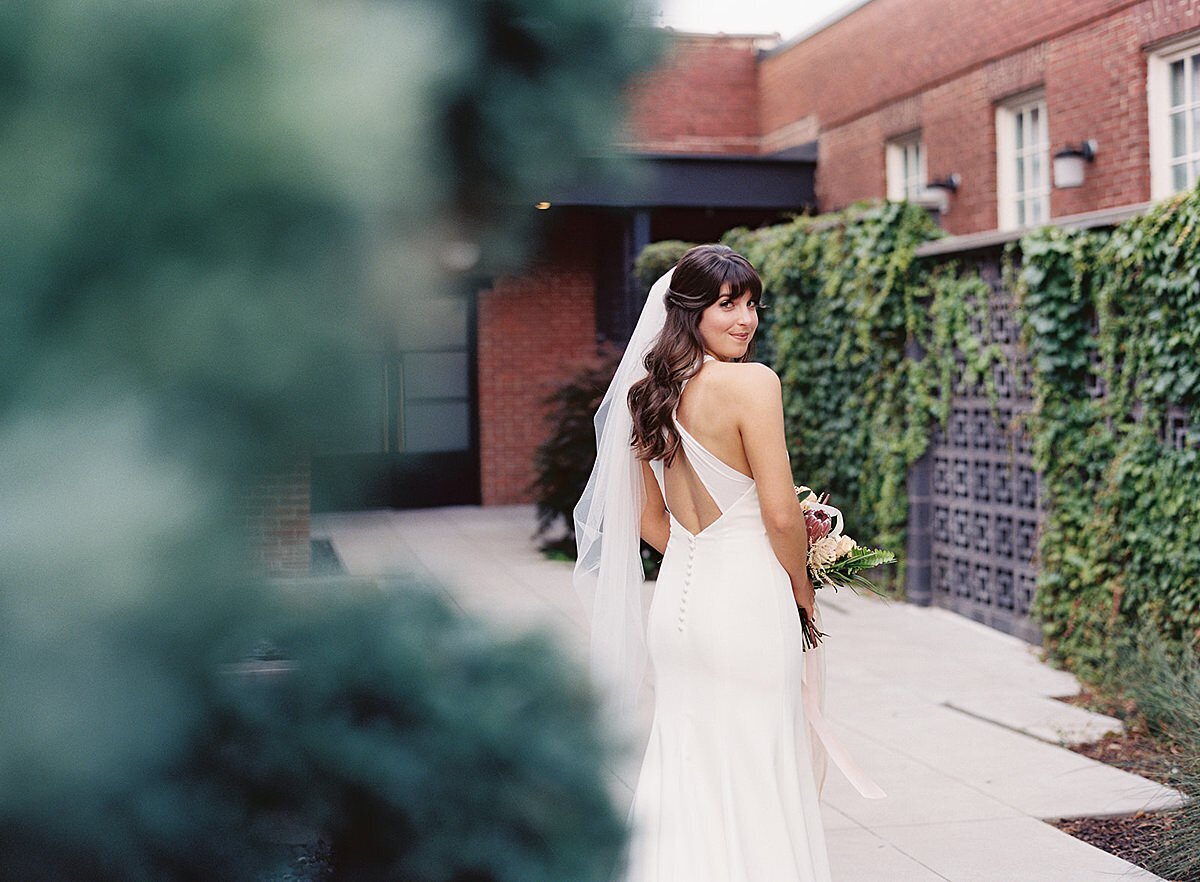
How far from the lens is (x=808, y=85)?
17312 millimetres

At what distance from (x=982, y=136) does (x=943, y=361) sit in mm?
4908

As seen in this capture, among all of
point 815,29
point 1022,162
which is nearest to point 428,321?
point 1022,162

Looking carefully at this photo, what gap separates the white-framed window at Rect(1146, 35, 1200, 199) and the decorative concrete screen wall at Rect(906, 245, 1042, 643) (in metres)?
2.94

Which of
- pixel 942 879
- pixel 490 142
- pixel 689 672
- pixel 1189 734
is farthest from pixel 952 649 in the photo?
pixel 490 142

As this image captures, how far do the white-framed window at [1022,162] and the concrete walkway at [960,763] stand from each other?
529cm

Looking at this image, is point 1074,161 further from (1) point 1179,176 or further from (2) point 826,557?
(2) point 826,557

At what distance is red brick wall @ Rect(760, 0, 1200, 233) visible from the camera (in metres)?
11.0

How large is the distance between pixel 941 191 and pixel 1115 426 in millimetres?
7107

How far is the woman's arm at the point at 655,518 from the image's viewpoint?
4.14m

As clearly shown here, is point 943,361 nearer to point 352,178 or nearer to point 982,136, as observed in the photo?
point 982,136

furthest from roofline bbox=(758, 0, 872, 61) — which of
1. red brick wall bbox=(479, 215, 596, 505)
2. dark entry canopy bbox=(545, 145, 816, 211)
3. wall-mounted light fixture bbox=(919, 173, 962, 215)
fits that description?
red brick wall bbox=(479, 215, 596, 505)

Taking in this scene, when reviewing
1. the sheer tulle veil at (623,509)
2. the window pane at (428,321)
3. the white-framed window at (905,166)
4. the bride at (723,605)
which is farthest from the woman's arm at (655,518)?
the white-framed window at (905,166)

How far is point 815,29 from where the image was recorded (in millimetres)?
16875

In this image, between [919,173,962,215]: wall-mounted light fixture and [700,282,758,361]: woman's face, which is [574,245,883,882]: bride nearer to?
[700,282,758,361]: woman's face
